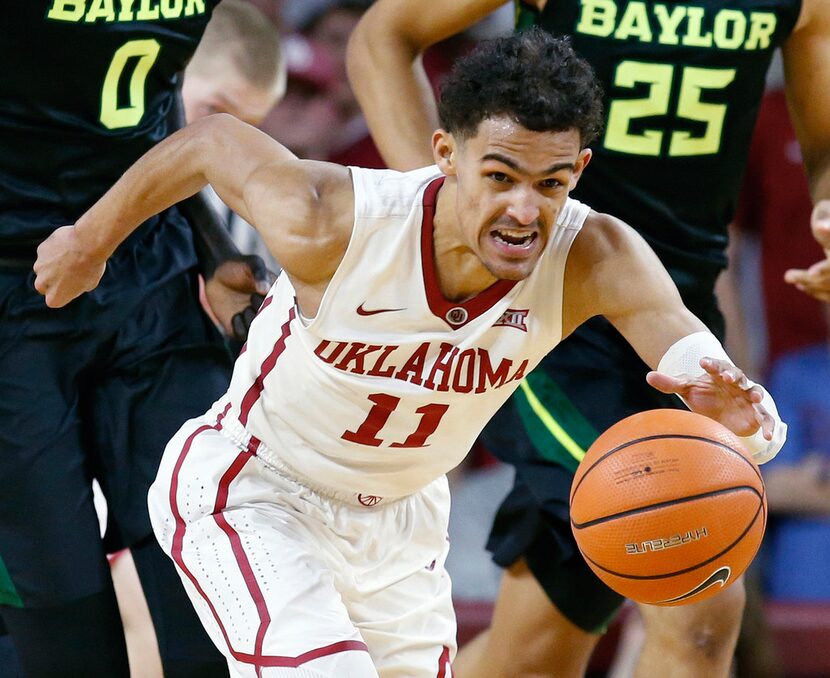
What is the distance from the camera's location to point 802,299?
7.60 meters

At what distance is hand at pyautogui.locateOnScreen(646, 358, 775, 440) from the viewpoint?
3.37 metres

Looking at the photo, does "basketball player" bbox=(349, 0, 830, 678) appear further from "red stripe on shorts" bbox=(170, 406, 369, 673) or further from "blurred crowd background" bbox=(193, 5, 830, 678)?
"blurred crowd background" bbox=(193, 5, 830, 678)

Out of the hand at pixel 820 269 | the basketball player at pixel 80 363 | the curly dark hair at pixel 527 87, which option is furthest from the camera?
the basketball player at pixel 80 363

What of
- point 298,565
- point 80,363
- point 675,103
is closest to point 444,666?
point 298,565

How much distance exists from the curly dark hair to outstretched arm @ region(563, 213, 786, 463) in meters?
0.28

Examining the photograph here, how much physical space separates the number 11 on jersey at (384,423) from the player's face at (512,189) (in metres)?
0.42

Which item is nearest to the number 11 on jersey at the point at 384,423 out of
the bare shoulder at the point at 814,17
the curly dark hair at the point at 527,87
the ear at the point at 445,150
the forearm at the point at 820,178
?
the ear at the point at 445,150

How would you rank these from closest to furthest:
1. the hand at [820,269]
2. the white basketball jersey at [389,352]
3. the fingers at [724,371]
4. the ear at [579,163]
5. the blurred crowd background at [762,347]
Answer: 1. the fingers at [724,371]
2. the ear at [579,163]
3. the white basketball jersey at [389,352]
4. the hand at [820,269]
5. the blurred crowd background at [762,347]

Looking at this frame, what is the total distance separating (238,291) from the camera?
452 centimetres

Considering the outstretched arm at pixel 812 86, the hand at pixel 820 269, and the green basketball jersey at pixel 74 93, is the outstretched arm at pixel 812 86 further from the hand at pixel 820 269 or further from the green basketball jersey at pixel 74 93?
the green basketball jersey at pixel 74 93

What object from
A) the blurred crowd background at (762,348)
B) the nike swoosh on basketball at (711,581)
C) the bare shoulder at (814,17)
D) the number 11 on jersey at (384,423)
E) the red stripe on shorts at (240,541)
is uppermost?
the bare shoulder at (814,17)

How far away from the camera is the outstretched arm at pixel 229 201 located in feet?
12.0

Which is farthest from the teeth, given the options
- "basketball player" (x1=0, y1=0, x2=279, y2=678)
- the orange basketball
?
"basketball player" (x1=0, y1=0, x2=279, y2=678)

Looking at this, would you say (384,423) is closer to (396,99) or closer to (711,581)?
(711,581)
